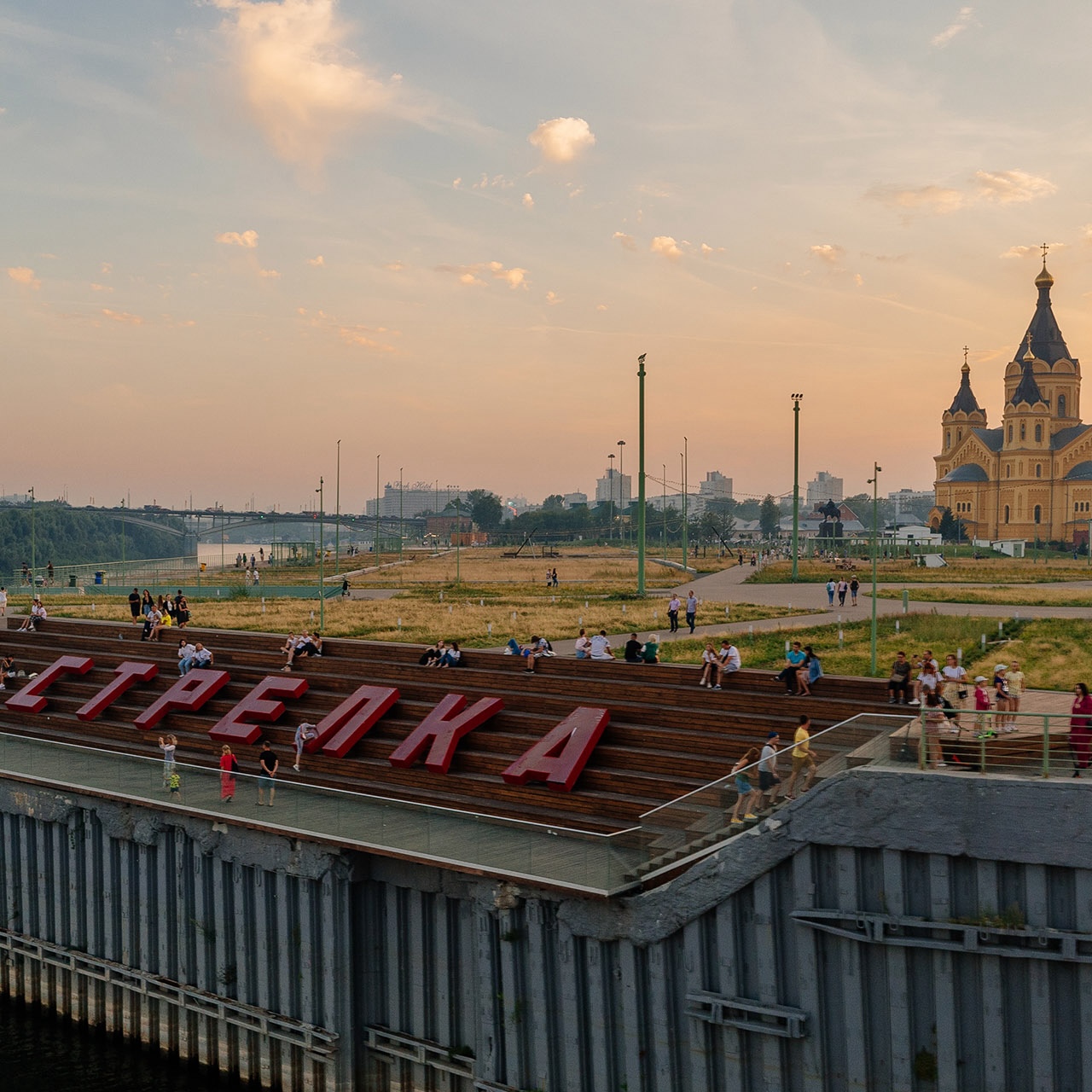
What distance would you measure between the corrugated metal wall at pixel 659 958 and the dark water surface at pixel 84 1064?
1.51ft

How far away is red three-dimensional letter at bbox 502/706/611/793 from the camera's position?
20.9 meters

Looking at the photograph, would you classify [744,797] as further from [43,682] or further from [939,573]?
[939,573]

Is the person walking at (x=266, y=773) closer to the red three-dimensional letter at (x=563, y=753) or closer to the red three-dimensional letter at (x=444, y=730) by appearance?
the red three-dimensional letter at (x=444, y=730)

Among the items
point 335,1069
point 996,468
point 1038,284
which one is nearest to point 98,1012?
point 335,1069

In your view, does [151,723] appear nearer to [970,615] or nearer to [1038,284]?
[970,615]

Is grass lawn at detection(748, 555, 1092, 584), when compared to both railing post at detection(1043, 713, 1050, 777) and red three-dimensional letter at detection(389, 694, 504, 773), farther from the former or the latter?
railing post at detection(1043, 713, 1050, 777)

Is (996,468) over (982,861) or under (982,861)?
over

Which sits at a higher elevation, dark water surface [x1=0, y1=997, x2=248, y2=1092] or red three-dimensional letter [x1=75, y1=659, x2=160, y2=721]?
red three-dimensional letter [x1=75, y1=659, x2=160, y2=721]

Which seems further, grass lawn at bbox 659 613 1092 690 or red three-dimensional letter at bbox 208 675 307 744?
grass lawn at bbox 659 613 1092 690

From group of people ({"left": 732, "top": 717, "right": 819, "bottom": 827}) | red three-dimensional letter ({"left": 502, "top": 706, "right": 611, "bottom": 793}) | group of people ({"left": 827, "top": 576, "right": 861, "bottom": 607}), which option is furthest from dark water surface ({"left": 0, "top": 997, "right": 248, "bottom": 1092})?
group of people ({"left": 827, "top": 576, "right": 861, "bottom": 607})

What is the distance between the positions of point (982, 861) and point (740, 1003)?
3.89m

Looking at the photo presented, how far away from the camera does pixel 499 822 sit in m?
17.3

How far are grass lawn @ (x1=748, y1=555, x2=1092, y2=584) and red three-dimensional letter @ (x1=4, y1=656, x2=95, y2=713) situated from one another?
151 feet

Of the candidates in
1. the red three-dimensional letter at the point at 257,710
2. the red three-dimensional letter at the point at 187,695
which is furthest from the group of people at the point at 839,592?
the red three-dimensional letter at the point at 187,695
